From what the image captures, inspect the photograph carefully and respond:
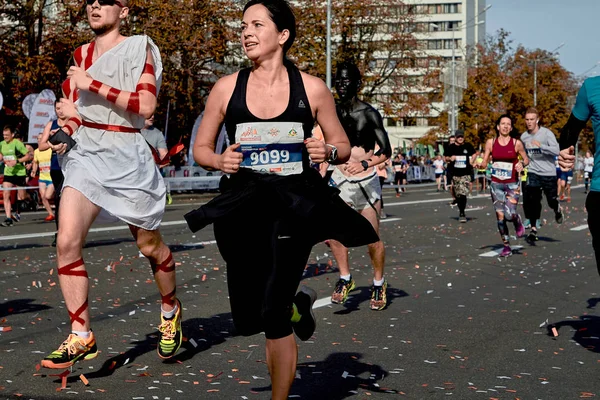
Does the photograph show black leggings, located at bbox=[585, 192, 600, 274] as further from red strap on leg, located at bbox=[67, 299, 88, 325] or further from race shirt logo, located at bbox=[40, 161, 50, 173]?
race shirt logo, located at bbox=[40, 161, 50, 173]

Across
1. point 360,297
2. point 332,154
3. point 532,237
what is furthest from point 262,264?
point 532,237

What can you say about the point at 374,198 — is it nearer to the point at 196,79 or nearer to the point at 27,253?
the point at 27,253

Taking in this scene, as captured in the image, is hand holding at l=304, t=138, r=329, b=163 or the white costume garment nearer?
hand holding at l=304, t=138, r=329, b=163

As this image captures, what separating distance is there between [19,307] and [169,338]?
2.61 m

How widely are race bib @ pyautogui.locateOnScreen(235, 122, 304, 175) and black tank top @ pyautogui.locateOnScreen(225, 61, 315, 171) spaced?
30mm

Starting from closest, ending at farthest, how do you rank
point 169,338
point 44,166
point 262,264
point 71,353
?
point 262,264
point 71,353
point 169,338
point 44,166

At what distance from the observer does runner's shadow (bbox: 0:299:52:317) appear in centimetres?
741

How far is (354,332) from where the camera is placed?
6676mm

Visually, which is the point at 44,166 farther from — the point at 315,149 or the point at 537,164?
the point at 315,149

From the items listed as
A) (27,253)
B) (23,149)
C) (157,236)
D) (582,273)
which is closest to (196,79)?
(23,149)

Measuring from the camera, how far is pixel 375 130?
8.00 meters

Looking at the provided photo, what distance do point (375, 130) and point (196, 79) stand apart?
30233 millimetres

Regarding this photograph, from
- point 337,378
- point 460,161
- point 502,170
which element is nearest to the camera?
point 337,378

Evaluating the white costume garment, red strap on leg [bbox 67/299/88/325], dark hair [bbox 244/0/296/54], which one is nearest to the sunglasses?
the white costume garment
